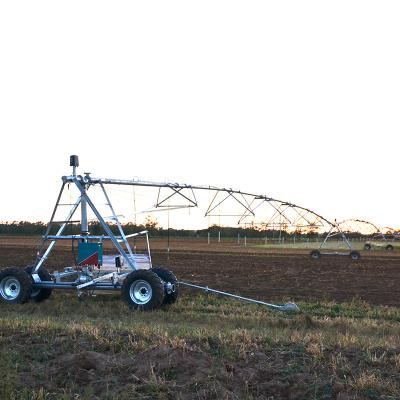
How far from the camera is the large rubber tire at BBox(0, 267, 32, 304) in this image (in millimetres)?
16125

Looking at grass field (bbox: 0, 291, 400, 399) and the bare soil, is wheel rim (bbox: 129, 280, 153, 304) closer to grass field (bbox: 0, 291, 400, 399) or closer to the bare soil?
the bare soil

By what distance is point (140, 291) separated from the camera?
15.1 m

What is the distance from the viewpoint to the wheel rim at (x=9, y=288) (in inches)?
642

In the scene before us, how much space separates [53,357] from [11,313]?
6025 millimetres

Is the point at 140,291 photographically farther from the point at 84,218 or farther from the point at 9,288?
the point at 9,288

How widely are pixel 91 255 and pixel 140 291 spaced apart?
1685 mm

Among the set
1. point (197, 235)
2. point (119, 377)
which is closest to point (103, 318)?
point (119, 377)

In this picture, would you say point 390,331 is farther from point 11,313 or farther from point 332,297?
point 11,313

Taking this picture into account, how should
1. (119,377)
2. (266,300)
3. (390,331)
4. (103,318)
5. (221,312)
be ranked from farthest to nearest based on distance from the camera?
1. (266,300)
2. (221,312)
3. (103,318)
4. (390,331)
5. (119,377)

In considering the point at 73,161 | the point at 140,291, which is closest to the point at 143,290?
the point at 140,291

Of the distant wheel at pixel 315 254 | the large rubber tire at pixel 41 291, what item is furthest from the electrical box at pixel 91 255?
the distant wheel at pixel 315 254

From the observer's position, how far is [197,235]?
318 ft

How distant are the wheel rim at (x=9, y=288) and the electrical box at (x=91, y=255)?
169cm

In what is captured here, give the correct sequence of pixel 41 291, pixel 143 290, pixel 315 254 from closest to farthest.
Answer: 1. pixel 143 290
2. pixel 41 291
3. pixel 315 254
